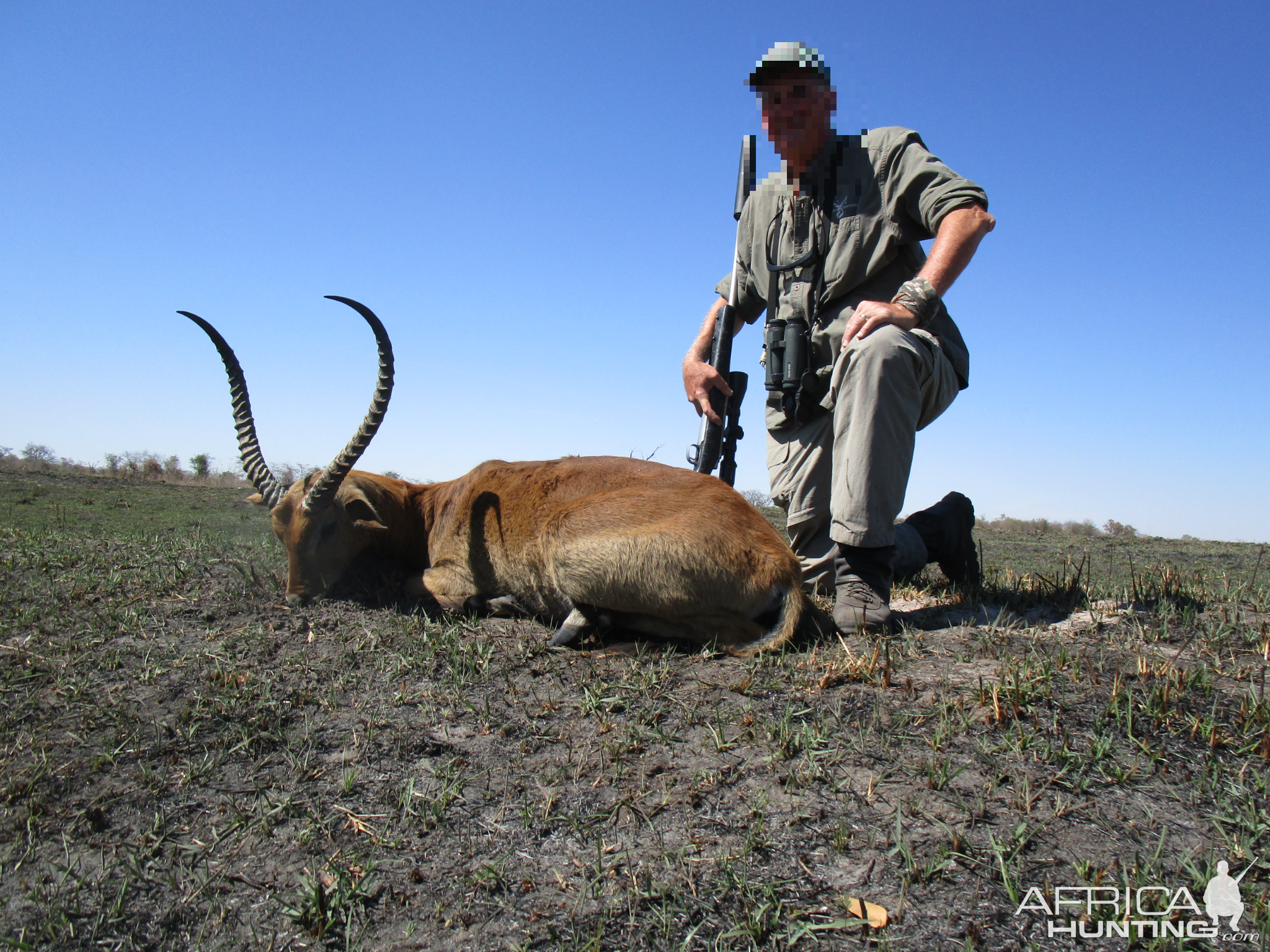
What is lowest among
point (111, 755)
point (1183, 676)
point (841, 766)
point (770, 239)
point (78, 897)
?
point (78, 897)

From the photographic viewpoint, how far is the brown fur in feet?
10.6

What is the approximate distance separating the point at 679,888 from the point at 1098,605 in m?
2.88

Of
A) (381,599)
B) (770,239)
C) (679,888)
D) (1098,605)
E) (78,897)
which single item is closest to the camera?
(679,888)

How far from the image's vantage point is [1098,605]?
3604 mm

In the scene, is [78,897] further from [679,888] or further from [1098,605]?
[1098,605]

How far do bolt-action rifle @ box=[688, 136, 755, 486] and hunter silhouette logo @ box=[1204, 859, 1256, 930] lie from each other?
354 centimetres

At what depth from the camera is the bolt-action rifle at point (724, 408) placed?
5012mm

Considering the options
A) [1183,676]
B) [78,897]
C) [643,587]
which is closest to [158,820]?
[78,897]

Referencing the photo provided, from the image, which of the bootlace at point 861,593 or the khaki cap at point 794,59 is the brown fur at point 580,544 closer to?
the bootlace at point 861,593

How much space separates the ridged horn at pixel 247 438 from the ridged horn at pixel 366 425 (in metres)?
0.50

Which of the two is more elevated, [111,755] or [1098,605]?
[1098,605]

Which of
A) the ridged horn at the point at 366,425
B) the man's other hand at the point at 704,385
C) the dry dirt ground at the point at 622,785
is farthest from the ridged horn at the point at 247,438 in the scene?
the man's other hand at the point at 704,385

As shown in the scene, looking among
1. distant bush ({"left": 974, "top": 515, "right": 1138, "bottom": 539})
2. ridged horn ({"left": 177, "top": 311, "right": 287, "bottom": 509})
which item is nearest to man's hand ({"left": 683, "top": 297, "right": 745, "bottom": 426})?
ridged horn ({"left": 177, "top": 311, "right": 287, "bottom": 509})

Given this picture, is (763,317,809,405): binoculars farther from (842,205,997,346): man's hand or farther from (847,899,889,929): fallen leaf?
(847,899,889,929): fallen leaf
